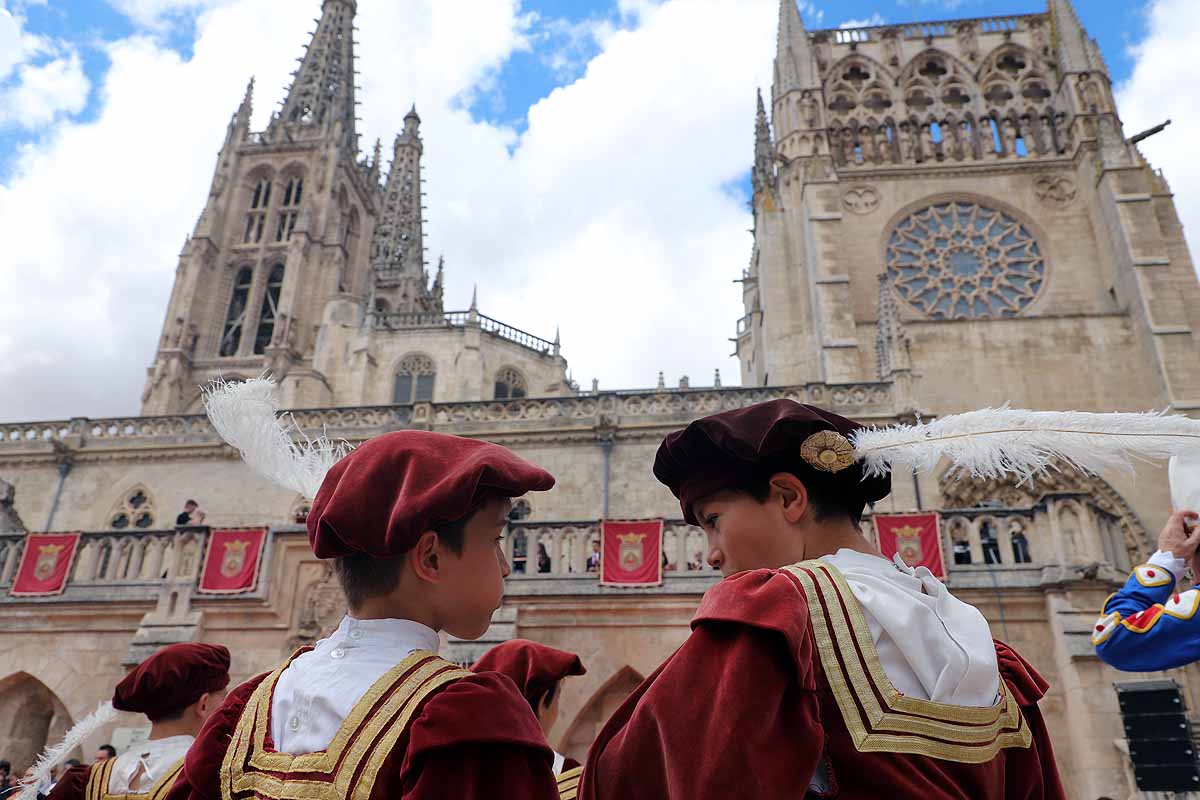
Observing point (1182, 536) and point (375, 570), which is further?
point (1182, 536)

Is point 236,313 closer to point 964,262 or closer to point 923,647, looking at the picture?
point 964,262

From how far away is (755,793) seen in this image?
1.37 metres

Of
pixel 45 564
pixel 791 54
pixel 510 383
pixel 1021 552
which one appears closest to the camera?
pixel 1021 552

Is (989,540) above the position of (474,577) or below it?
above

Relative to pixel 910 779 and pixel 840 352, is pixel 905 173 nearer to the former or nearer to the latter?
pixel 840 352

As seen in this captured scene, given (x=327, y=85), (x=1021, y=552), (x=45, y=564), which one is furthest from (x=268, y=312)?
(x=1021, y=552)

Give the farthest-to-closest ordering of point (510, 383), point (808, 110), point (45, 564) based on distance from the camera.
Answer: point (510, 383) < point (808, 110) < point (45, 564)

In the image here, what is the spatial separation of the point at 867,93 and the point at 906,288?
8.18 m

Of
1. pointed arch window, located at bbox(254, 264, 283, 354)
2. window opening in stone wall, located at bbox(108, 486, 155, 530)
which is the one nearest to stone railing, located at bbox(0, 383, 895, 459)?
window opening in stone wall, located at bbox(108, 486, 155, 530)

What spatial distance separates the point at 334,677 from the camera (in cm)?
199

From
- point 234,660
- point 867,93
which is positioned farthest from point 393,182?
point 234,660

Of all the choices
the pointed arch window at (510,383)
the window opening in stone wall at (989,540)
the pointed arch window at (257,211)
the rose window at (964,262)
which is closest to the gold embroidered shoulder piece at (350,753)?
the window opening in stone wall at (989,540)

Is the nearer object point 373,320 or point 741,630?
point 741,630

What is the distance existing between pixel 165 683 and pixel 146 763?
1.10ft
